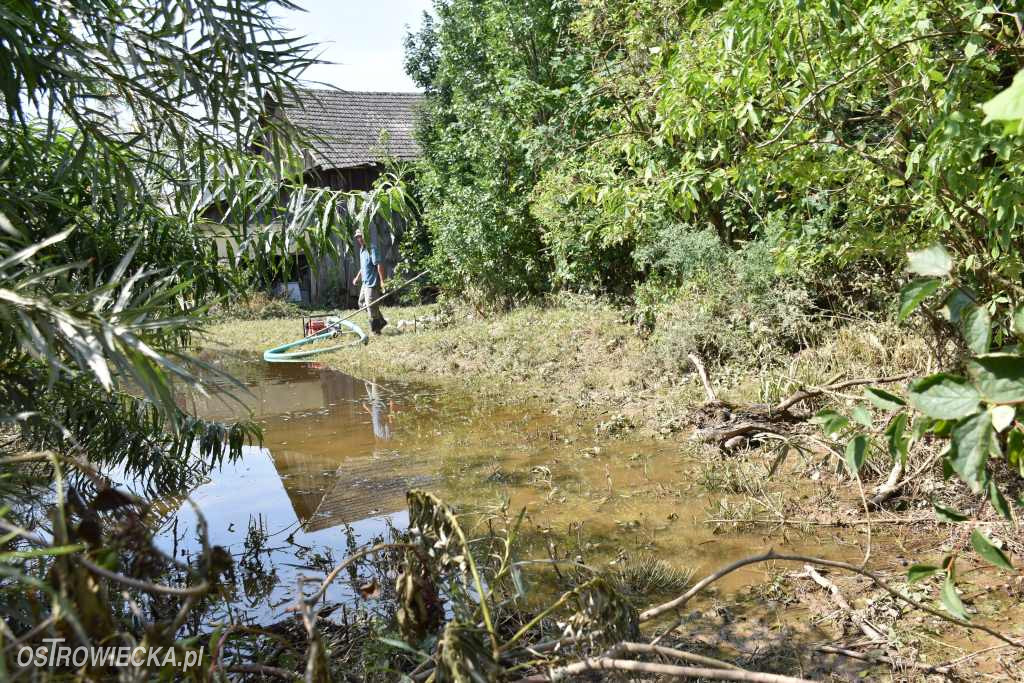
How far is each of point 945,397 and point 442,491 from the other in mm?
4627

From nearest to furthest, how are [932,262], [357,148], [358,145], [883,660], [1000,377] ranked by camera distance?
[1000,377] < [932,262] < [883,660] < [357,148] < [358,145]

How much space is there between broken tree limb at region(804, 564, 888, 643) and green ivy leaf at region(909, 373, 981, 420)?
215 centimetres

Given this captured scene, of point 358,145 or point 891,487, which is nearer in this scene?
point 891,487

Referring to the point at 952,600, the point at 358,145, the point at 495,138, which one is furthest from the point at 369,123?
the point at 952,600

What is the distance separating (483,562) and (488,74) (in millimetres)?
10718

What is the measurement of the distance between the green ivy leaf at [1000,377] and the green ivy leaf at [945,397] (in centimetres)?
2

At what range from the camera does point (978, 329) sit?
1579mm

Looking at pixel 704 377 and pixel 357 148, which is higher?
pixel 357 148

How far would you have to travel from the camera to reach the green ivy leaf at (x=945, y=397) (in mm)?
1431

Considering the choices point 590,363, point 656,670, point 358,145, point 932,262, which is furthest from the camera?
point 358,145

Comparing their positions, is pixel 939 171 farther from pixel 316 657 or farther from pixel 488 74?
pixel 488 74

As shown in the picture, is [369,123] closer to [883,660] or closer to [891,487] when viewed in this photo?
[891,487]

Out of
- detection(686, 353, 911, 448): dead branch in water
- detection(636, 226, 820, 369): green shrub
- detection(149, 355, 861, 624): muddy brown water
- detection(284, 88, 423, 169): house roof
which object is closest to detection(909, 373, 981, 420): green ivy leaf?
detection(149, 355, 861, 624): muddy brown water

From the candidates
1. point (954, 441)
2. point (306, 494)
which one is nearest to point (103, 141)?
point (954, 441)
